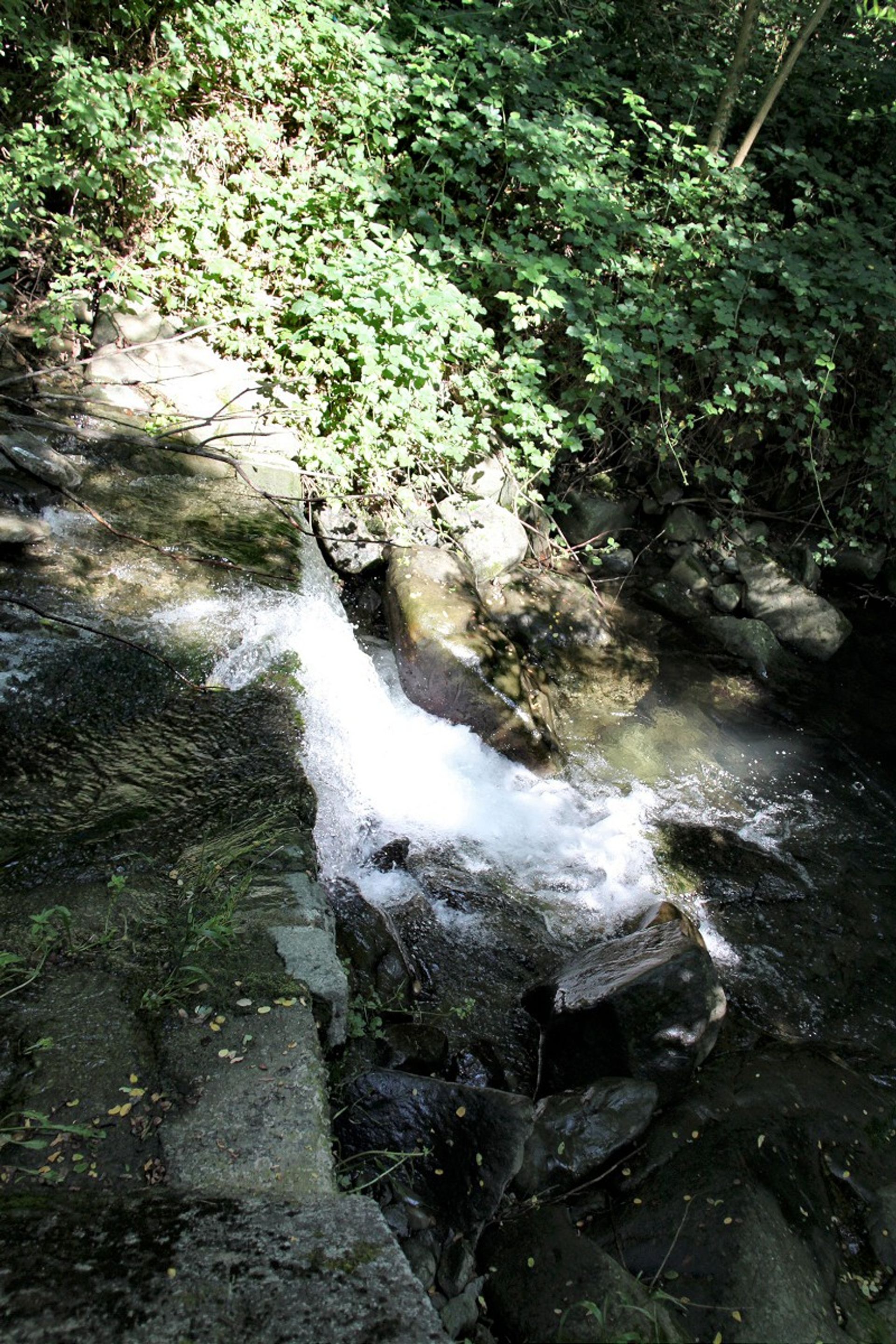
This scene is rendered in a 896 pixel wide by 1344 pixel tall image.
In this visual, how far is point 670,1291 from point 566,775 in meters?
2.91

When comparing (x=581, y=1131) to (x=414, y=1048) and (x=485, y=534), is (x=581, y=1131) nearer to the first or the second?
(x=414, y=1048)

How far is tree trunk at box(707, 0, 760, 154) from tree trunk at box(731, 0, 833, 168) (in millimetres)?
213

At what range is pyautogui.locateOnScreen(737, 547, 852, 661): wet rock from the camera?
7047mm

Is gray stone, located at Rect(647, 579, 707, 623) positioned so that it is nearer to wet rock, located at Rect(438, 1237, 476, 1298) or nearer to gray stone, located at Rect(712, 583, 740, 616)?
gray stone, located at Rect(712, 583, 740, 616)

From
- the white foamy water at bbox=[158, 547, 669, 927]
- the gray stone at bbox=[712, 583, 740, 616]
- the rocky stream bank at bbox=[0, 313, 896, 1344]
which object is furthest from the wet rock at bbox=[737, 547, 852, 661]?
the white foamy water at bbox=[158, 547, 669, 927]

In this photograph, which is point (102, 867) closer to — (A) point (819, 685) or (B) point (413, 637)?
(B) point (413, 637)

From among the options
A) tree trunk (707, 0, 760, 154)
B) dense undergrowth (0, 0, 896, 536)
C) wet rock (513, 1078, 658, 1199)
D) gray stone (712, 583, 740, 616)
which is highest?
tree trunk (707, 0, 760, 154)

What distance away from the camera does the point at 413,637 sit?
16.5ft

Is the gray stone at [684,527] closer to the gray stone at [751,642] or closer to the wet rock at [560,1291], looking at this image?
the gray stone at [751,642]

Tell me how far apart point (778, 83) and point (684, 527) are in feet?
12.2

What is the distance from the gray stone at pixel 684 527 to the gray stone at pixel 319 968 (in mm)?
5721

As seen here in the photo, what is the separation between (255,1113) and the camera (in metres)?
1.99

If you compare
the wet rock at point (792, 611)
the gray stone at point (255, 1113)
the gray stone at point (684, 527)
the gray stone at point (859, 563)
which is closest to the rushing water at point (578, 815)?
the gray stone at point (255, 1113)

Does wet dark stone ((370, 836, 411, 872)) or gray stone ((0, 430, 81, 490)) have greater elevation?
gray stone ((0, 430, 81, 490))
